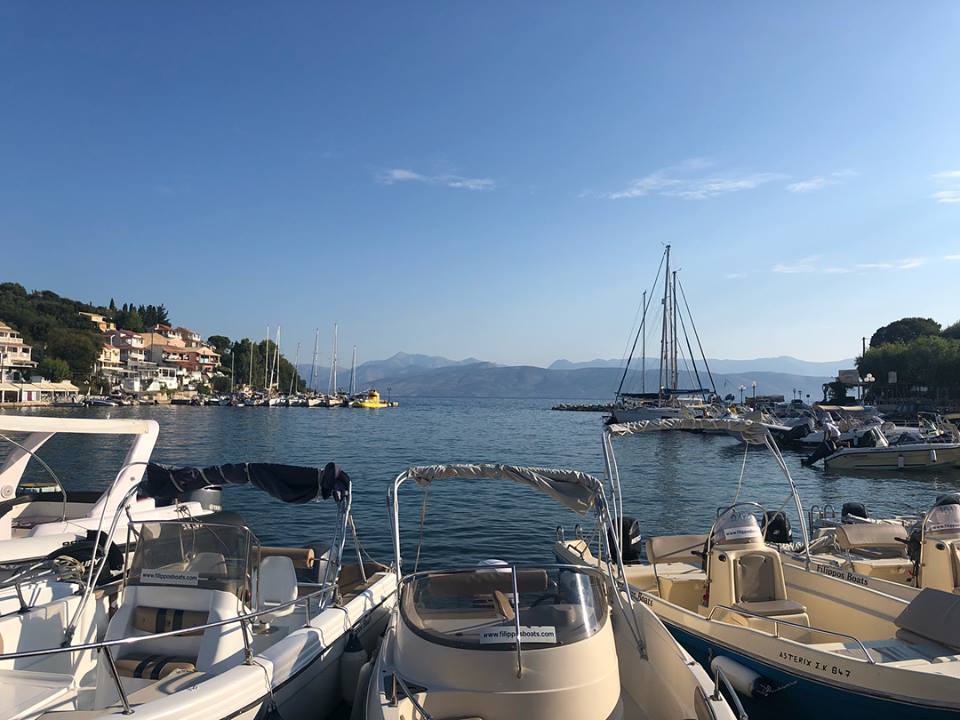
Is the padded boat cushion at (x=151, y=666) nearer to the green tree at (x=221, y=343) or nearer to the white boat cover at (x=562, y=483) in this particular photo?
the white boat cover at (x=562, y=483)

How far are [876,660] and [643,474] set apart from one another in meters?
29.5

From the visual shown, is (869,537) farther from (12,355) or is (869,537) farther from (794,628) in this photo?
(12,355)

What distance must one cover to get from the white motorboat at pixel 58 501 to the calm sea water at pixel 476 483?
469cm

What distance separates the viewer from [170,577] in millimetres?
6812

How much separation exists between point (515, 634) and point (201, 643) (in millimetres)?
3286

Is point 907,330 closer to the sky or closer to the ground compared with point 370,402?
closer to the sky

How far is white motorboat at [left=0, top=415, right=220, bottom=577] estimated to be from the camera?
1095cm

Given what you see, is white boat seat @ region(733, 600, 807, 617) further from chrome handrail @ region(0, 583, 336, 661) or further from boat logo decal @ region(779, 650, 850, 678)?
chrome handrail @ region(0, 583, 336, 661)

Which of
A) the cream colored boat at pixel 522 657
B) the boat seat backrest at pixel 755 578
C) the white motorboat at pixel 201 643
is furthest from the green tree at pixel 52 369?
the boat seat backrest at pixel 755 578

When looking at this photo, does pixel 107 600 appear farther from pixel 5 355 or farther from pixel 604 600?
pixel 5 355

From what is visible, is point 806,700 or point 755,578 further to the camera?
point 755,578

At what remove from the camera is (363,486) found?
29031 millimetres

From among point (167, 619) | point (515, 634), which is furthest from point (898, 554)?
point (167, 619)

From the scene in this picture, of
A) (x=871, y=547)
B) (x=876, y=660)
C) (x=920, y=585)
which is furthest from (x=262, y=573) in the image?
(x=871, y=547)
